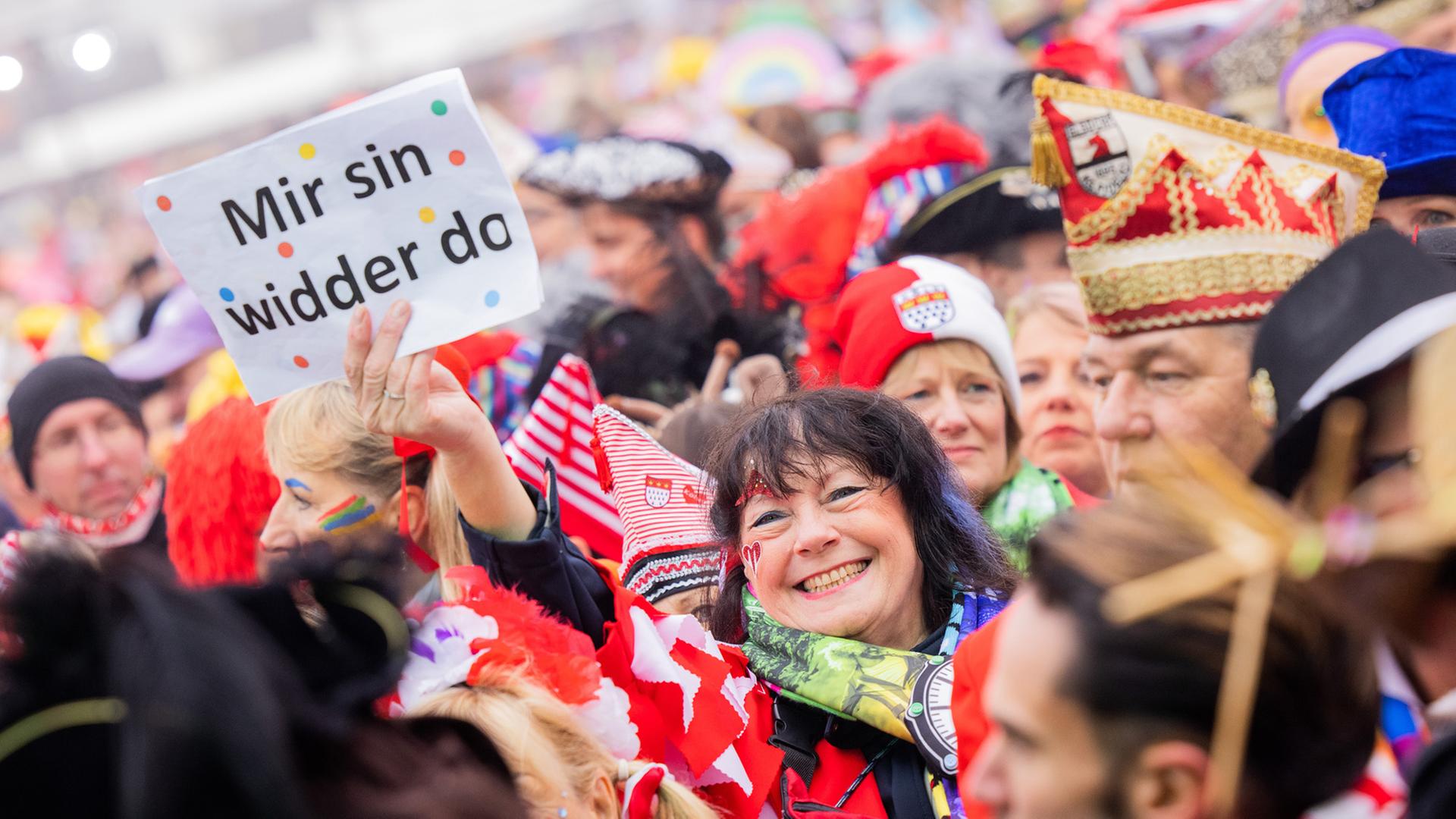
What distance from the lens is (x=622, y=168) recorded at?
564 cm

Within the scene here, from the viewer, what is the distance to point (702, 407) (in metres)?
3.92

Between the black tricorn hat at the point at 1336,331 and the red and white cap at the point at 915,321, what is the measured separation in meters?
1.70

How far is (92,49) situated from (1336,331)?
49.1ft

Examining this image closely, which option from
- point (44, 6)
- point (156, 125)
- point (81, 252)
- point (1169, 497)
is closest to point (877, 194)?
point (1169, 497)

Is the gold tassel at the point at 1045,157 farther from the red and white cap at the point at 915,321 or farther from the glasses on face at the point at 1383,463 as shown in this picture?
the glasses on face at the point at 1383,463

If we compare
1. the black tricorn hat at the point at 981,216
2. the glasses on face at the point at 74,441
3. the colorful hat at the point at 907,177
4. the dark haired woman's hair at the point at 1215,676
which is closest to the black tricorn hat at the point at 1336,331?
the dark haired woman's hair at the point at 1215,676

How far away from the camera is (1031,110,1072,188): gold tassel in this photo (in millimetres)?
2875

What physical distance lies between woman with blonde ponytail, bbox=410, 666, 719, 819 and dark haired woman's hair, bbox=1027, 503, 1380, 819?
954 millimetres

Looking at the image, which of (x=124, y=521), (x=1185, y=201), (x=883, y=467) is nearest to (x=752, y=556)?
(x=883, y=467)

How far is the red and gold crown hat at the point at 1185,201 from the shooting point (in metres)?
2.79

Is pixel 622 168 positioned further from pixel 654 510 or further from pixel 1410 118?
pixel 1410 118

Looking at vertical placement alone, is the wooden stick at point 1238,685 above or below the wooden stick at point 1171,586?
below

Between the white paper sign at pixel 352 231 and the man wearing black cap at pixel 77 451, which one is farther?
the man wearing black cap at pixel 77 451

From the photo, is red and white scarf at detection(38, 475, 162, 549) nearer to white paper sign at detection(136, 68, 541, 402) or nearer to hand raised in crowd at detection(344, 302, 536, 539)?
white paper sign at detection(136, 68, 541, 402)
